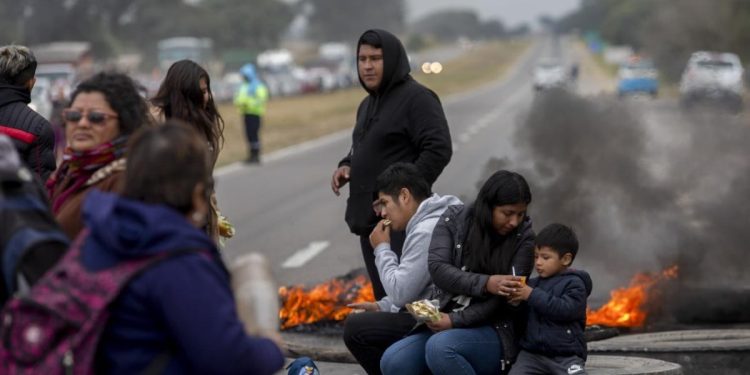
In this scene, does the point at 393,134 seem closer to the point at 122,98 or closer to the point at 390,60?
the point at 390,60

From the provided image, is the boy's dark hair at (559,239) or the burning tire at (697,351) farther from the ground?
the boy's dark hair at (559,239)

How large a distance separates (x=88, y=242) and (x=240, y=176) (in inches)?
688

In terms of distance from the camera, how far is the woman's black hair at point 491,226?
5.18 m

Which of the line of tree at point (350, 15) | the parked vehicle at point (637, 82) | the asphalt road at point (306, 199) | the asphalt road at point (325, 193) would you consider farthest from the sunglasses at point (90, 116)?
the line of tree at point (350, 15)

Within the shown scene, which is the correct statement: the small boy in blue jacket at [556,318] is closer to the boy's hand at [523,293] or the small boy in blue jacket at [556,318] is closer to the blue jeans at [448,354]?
the boy's hand at [523,293]

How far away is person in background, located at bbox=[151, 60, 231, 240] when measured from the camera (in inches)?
233

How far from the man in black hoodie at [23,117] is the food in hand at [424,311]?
2.13 m

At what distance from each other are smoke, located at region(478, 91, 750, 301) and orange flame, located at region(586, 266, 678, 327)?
2.12ft

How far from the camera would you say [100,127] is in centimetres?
404

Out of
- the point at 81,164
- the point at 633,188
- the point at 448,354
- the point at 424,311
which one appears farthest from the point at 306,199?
the point at 81,164

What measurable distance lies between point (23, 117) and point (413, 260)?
7.14 feet

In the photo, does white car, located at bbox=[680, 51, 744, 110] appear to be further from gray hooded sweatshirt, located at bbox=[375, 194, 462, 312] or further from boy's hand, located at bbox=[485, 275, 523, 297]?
boy's hand, located at bbox=[485, 275, 523, 297]

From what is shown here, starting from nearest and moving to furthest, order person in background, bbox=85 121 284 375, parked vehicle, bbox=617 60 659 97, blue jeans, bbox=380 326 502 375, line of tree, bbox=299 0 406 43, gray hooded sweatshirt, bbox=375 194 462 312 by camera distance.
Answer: person in background, bbox=85 121 284 375, blue jeans, bbox=380 326 502 375, gray hooded sweatshirt, bbox=375 194 462 312, parked vehicle, bbox=617 60 659 97, line of tree, bbox=299 0 406 43

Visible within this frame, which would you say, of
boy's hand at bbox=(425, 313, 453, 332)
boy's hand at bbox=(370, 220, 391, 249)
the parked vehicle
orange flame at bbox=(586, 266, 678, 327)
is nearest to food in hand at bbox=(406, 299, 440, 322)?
boy's hand at bbox=(425, 313, 453, 332)
